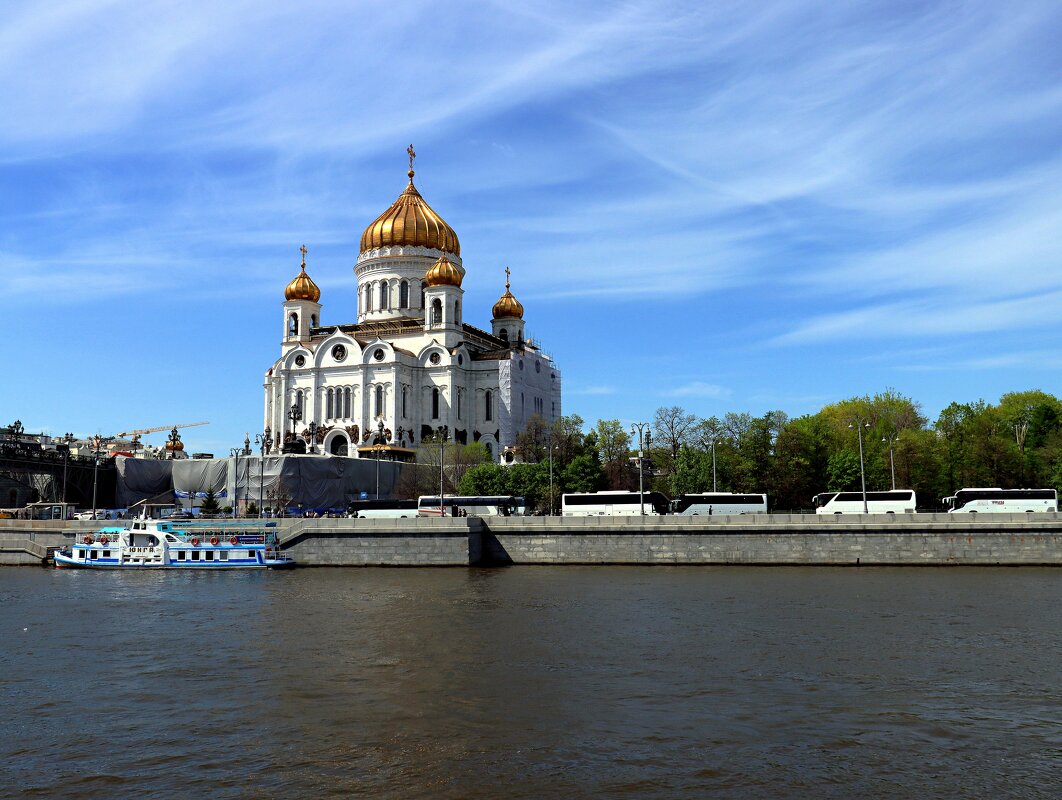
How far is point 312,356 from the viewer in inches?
3629

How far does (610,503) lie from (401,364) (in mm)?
42394

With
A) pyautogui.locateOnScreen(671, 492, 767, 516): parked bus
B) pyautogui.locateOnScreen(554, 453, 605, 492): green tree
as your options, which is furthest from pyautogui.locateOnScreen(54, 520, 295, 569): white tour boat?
pyautogui.locateOnScreen(554, 453, 605, 492): green tree

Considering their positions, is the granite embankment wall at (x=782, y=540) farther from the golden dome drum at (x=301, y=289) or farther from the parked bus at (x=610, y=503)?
the golden dome drum at (x=301, y=289)

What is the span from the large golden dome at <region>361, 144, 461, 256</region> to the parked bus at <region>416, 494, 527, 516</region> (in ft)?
152

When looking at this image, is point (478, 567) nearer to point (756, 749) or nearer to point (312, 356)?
point (756, 749)

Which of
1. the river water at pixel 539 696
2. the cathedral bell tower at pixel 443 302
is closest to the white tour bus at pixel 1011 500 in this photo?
the river water at pixel 539 696

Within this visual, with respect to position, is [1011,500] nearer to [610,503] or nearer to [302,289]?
[610,503]

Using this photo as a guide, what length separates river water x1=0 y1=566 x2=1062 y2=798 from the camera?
13.3 meters

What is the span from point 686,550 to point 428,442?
4463 cm

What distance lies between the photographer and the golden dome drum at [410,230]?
95.3 meters

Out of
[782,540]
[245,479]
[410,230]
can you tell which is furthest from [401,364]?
[782,540]

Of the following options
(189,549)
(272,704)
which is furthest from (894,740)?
(189,549)

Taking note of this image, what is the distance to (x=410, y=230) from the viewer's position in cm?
9525

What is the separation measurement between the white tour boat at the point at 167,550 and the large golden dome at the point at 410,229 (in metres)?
53.0
